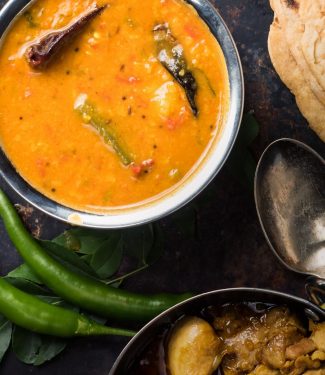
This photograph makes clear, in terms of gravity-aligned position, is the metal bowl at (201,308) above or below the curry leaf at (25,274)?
below

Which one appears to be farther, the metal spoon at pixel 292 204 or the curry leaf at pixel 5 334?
the curry leaf at pixel 5 334

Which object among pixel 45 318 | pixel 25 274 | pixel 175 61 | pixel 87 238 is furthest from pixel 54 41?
pixel 45 318

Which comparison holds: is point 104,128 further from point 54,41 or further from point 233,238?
point 233,238

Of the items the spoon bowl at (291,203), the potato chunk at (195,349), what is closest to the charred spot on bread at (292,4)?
the spoon bowl at (291,203)

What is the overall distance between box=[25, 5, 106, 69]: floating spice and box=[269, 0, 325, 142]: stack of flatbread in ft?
2.59

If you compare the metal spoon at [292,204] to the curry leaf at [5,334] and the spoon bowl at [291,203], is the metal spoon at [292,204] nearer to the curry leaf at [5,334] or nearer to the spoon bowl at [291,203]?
the spoon bowl at [291,203]

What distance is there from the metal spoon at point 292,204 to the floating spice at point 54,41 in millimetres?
999

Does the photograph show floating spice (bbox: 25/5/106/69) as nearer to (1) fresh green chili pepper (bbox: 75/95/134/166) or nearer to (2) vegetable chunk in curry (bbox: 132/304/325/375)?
(1) fresh green chili pepper (bbox: 75/95/134/166)

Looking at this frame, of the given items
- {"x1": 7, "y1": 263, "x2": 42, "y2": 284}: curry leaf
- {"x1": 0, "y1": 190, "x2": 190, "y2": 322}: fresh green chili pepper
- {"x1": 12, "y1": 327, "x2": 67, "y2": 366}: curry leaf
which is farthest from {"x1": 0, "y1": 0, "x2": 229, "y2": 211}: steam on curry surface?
{"x1": 12, "y1": 327, "x2": 67, "y2": 366}: curry leaf

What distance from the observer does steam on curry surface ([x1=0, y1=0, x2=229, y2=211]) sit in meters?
3.03

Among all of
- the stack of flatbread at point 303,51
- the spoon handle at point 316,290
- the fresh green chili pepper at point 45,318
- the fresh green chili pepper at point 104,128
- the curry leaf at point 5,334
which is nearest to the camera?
the stack of flatbread at point 303,51

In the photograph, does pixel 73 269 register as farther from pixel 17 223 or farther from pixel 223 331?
pixel 223 331

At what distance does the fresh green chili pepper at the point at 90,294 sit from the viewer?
334 cm

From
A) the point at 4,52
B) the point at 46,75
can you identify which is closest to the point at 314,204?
the point at 46,75
